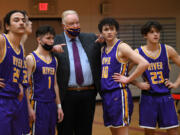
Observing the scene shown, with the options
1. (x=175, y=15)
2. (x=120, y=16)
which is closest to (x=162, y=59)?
(x=120, y=16)

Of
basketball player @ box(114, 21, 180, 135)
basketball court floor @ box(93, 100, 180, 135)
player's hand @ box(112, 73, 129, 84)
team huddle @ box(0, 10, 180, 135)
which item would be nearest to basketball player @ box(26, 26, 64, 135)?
team huddle @ box(0, 10, 180, 135)

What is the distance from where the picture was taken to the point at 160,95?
435 centimetres

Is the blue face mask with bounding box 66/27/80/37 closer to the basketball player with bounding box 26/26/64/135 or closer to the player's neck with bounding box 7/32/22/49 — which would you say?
the basketball player with bounding box 26/26/64/135

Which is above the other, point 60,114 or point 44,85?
point 44,85

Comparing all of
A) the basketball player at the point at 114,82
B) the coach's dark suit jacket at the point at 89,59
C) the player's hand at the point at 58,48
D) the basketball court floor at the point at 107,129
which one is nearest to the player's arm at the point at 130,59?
the basketball player at the point at 114,82

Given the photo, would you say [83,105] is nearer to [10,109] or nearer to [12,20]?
[10,109]

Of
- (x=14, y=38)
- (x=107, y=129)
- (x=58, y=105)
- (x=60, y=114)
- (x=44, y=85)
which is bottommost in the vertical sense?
(x=107, y=129)

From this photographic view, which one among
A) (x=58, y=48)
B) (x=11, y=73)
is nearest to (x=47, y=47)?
(x=58, y=48)

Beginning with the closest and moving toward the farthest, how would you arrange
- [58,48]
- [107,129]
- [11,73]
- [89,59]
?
[11,73]
[58,48]
[89,59]
[107,129]

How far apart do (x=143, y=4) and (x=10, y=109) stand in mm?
8242

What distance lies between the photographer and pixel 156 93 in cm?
434

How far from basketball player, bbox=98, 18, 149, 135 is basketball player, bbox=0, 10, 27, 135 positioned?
Result: 110 cm

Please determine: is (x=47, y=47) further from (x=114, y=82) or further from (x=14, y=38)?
(x=114, y=82)

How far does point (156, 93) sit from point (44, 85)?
1526mm
